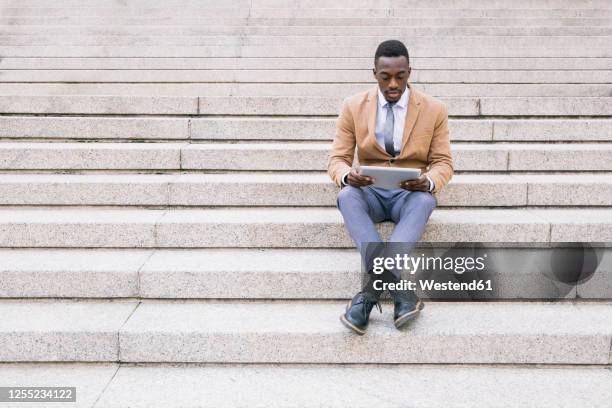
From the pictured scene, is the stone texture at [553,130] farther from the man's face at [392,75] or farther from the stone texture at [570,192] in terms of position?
the man's face at [392,75]

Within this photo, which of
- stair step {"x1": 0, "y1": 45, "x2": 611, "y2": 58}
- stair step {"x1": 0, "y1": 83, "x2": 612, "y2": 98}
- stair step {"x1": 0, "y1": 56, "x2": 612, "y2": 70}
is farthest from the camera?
stair step {"x1": 0, "y1": 45, "x2": 611, "y2": 58}

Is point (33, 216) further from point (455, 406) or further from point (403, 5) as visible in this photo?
point (403, 5)

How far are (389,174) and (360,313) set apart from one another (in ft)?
2.55

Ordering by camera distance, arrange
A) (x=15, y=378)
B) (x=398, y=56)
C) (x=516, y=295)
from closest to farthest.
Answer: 1. (x=15, y=378)
2. (x=398, y=56)
3. (x=516, y=295)

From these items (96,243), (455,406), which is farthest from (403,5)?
(455,406)

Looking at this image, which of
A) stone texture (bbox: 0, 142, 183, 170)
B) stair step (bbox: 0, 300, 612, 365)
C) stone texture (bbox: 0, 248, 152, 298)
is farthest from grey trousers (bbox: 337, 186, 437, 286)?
stone texture (bbox: 0, 142, 183, 170)

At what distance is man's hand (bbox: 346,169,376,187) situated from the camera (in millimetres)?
2814

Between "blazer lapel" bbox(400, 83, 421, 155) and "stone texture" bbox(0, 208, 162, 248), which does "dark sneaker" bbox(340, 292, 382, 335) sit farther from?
"stone texture" bbox(0, 208, 162, 248)

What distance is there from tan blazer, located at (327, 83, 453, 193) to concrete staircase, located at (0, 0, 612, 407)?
1.43 feet

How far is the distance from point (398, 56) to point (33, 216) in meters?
2.71

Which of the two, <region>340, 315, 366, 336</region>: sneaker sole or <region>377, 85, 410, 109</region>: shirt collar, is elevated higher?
<region>377, 85, 410, 109</region>: shirt collar

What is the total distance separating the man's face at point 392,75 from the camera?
2.93 metres

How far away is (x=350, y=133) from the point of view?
3.26 m

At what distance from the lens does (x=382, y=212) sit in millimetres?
3135
